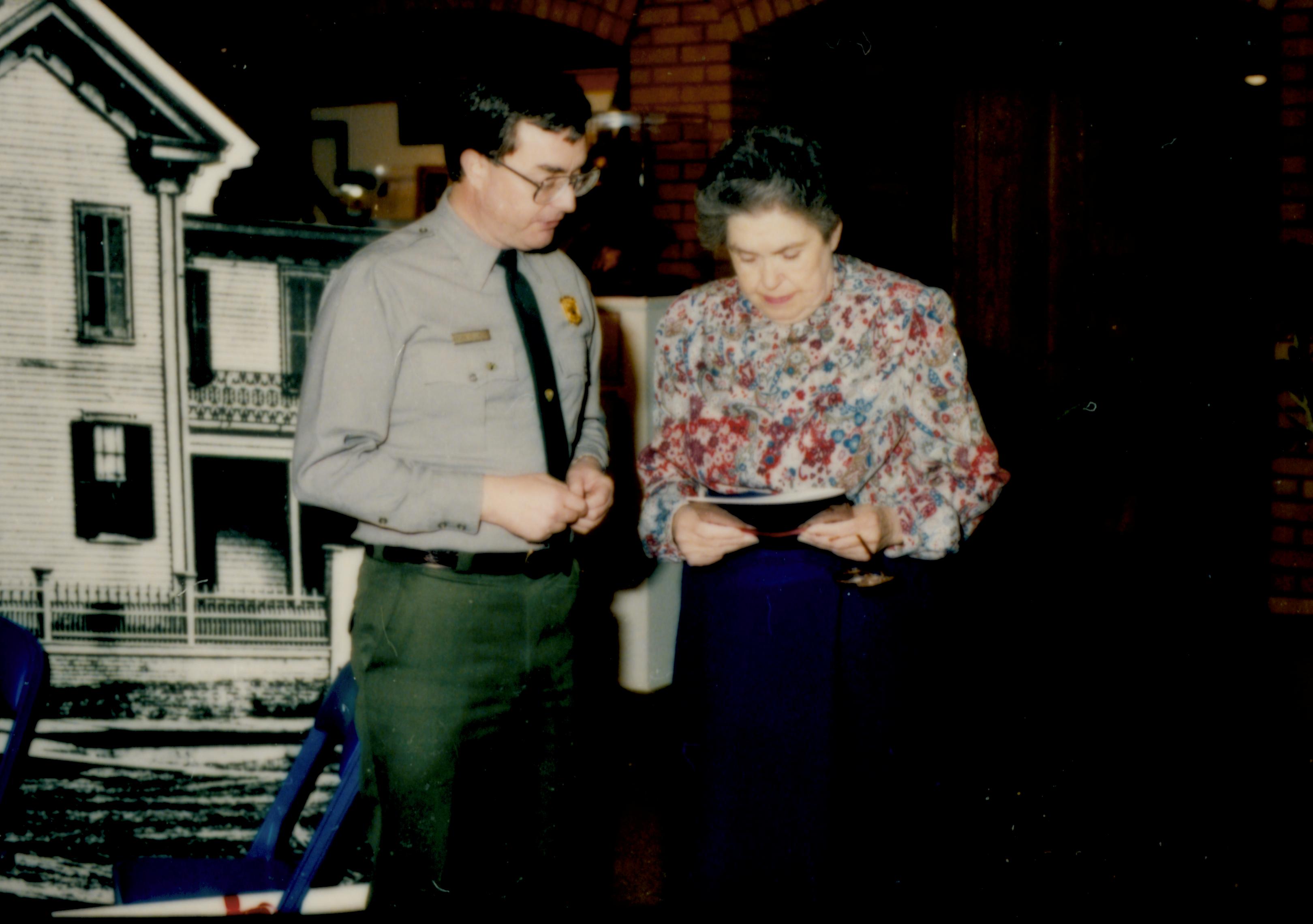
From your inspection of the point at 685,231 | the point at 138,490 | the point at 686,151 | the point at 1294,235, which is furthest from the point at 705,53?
the point at 138,490

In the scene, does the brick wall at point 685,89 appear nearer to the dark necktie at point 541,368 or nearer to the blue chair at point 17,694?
the dark necktie at point 541,368

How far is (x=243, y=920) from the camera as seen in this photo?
123 centimetres

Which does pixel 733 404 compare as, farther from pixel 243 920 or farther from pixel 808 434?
pixel 243 920

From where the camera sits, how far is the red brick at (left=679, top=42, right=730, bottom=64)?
4.59 metres

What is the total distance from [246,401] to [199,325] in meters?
0.20

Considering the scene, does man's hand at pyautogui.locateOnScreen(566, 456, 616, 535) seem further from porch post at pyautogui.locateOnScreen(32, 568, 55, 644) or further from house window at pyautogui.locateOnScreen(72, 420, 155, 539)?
porch post at pyautogui.locateOnScreen(32, 568, 55, 644)

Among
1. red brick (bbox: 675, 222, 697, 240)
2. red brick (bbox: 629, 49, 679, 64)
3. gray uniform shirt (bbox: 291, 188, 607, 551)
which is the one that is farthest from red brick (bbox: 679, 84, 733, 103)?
gray uniform shirt (bbox: 291, 188, 607, 551)

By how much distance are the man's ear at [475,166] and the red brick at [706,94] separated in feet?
10.0

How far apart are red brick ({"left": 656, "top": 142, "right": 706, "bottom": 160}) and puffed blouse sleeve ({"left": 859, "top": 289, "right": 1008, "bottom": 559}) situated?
3121 millimetres

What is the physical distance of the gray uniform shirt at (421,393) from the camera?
167cm

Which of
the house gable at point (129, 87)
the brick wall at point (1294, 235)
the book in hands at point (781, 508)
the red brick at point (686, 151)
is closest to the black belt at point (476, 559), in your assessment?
the book in hands at point (781, 508)

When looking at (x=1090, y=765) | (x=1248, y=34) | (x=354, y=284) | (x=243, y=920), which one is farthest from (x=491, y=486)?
(x=1248, y=34)

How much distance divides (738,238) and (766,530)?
468 millimetres

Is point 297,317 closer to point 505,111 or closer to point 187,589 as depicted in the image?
point 187,589
